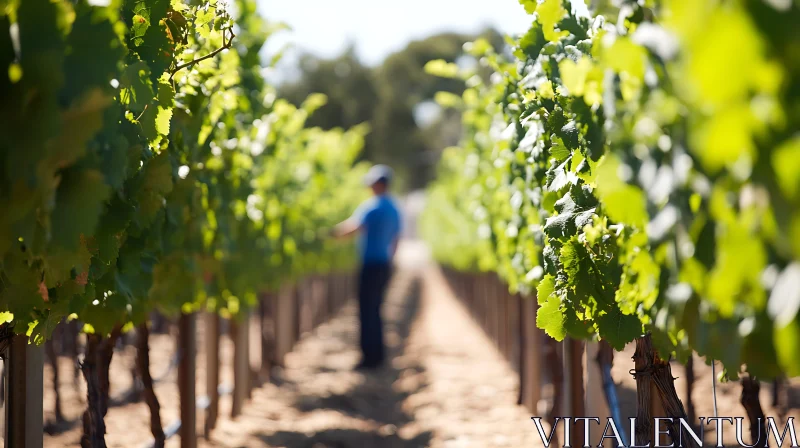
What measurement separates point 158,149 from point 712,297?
6.69 ft

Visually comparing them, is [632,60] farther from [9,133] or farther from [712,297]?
[9,133]

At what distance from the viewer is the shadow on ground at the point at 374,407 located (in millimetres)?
4984

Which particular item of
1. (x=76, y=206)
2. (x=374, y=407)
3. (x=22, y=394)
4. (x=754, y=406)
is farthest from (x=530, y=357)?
(x=76, y=206)

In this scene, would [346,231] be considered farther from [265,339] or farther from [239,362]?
[239,362]

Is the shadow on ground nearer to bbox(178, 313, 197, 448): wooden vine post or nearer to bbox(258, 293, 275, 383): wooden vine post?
bbox(258, 293, 275, 383): wooden vine post

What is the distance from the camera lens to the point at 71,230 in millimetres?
1578

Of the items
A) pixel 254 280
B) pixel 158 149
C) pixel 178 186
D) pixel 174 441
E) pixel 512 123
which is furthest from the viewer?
pixel 254 280

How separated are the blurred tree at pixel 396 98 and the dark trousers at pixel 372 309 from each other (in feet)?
59.5

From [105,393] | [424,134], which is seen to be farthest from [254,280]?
[424,134]

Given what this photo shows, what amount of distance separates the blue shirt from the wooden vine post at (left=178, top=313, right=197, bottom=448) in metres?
4.01

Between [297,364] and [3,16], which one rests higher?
[3,16]

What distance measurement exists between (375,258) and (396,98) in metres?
23.6

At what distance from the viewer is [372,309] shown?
842 centimetres

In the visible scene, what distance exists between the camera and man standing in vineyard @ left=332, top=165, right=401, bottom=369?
8.29m
